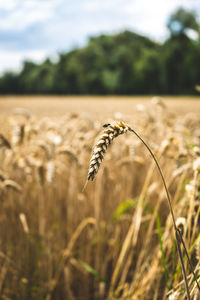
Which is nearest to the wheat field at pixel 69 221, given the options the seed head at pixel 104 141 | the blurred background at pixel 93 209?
the blurred background at pixel 93 209

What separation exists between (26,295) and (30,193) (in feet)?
1.88

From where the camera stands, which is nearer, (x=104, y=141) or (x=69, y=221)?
(x=104, y=141)

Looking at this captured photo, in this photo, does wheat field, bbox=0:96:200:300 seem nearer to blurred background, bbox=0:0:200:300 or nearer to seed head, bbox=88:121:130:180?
blurred background, bbox=0:0:200:300

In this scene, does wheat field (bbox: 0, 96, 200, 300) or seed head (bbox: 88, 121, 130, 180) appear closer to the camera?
seed head (bbox: 88, 121, 130, 180)

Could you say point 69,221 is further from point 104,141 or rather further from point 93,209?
point 104,141

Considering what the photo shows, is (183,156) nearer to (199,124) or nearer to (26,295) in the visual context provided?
(26,295)

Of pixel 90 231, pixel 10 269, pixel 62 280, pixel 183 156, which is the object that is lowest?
pixel 62 280

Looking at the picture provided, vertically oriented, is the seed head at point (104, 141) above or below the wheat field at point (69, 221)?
above

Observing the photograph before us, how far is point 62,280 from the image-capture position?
5.32 ft

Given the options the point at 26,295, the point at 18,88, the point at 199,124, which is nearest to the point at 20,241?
the point at 26,295

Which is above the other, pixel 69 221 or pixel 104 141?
pixel 104 141

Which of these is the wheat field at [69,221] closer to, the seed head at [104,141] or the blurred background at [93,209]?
the blurred background at [93,209]

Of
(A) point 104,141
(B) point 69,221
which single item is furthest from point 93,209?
(A) point 104,141

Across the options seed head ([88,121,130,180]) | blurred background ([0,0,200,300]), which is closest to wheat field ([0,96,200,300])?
blurred background ([0,0,200,300])
